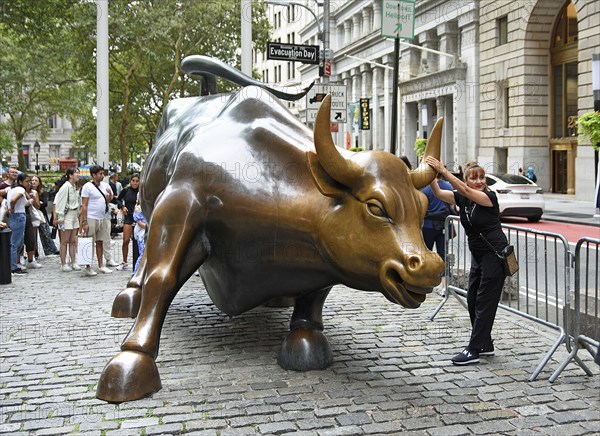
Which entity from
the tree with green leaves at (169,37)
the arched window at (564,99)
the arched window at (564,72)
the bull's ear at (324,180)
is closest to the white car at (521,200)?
the arched window at (564,99)

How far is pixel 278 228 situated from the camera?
5145 millimetres

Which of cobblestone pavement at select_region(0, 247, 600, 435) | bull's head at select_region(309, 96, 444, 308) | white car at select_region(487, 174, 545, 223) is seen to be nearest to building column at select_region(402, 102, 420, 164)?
white car at select_region(487, 174, 545, 223)

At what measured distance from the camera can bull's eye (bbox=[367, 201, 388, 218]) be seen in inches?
184

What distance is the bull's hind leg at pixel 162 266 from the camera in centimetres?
515

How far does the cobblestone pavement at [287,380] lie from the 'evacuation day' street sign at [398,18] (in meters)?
6.11

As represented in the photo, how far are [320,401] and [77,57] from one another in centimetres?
3049

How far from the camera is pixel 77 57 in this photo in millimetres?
31969

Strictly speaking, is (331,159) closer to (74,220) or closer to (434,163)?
(434,163)

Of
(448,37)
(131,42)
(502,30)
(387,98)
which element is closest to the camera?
(131,42)

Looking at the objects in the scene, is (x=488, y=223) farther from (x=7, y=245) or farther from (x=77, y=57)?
(x=77, y=57)

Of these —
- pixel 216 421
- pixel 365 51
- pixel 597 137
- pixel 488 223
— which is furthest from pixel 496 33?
pixel 216 421

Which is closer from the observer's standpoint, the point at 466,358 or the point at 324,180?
the point at 324,180

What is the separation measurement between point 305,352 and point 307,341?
0.11 meters

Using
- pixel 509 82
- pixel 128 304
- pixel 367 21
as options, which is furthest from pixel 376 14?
pixel 128 304
